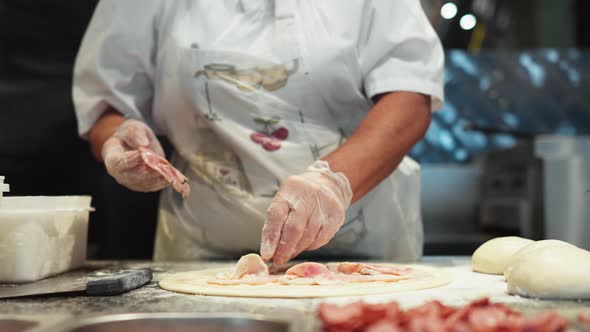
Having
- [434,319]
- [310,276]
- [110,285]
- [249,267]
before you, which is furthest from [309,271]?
[434,319]

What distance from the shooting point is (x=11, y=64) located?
2.32 meters

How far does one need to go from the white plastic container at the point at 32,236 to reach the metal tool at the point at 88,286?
1.9 inches

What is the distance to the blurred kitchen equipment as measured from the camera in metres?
2.56

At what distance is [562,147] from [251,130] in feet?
4.41

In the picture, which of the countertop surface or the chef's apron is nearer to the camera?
the countertop surface

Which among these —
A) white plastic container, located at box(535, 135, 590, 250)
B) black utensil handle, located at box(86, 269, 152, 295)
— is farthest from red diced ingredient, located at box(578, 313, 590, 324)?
white plastic container, located at box(535, 135, 590, 250)

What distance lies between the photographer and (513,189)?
2.77 meters

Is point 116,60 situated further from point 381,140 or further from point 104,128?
point 381,140

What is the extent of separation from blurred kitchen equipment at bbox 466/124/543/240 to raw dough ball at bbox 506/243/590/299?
149 centimetres

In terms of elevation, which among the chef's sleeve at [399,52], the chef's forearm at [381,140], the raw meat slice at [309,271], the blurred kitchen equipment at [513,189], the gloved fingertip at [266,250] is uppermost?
the chef's sleeve at [399,52]

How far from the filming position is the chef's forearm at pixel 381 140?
1436 millimetres

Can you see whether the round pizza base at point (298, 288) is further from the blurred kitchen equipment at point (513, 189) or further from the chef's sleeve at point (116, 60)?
the blurred kitchen equipment at point (513, 189)

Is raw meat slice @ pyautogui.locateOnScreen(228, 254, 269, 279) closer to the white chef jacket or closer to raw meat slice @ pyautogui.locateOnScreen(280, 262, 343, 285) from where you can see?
raw meat slice @ pyautogui.locateOnScreen(280, 262, 343, 285)

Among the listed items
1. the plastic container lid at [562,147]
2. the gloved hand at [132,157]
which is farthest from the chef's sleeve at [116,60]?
the plastic container lid at [562,147]
